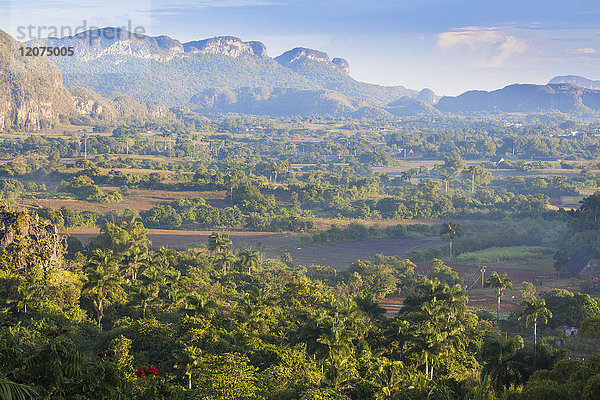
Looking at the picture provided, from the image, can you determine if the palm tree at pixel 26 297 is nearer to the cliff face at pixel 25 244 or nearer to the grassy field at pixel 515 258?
the cliff face at pixel 25 244

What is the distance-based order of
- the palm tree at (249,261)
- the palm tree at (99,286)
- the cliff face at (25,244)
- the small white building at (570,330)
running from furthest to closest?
1. the palm tree at (249,261)
2. the small white building at (570,330)
3. the cliff face at (25,244)
4. the palm tree at (99,286)

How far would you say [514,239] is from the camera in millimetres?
96812

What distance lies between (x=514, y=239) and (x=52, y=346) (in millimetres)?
93256

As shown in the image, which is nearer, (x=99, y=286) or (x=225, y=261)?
(x=99, y=286)

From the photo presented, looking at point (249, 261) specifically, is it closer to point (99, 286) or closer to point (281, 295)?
point (281, 295)

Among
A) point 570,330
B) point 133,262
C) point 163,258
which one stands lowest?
point 570,330

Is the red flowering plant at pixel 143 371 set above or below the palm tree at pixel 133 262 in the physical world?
above

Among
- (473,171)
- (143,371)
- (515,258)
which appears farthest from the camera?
(473,171)

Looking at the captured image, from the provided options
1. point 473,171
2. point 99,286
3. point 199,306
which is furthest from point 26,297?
point 473,171

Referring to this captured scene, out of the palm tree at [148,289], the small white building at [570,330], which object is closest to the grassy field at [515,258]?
the small white building at [570,330]

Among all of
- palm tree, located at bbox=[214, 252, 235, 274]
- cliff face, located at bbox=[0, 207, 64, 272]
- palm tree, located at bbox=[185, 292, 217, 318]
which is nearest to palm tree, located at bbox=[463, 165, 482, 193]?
palm tree, located at bbox=[214, 252, 235, 274]

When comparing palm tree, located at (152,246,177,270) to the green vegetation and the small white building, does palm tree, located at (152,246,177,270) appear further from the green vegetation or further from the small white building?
the small white building

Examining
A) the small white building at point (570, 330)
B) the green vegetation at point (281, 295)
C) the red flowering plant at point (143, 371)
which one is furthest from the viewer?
the small white building at point (570, 330)

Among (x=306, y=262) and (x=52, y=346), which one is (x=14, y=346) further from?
(x=306, y=262)
